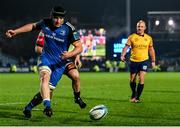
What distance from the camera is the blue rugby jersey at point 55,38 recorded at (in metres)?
9.23

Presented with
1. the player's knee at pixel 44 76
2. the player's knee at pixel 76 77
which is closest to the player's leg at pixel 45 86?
the player's knee at pixel 44 76

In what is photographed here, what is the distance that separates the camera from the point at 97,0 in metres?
48.8

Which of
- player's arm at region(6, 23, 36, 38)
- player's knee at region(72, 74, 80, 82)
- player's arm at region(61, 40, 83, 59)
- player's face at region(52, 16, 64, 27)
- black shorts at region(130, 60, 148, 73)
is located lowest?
black shorts at region(130, 60, 148, 73)

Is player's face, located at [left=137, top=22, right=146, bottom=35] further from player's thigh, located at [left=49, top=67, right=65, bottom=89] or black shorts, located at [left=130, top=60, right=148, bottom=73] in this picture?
player's thigh, located at [left=49, top=67, right=65, bottom=89]

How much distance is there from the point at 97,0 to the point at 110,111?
38338 millimetres

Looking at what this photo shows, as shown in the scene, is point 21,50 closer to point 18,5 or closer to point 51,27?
point 18,5

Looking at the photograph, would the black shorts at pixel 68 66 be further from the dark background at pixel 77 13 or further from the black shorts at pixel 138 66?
the dark background at pixel 77 13

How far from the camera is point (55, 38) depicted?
9.23 metres

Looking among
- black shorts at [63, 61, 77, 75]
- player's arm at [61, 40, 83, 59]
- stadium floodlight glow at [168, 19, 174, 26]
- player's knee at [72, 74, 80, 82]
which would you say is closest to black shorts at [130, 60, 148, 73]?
player's knee at [72, 74, 80, 82]

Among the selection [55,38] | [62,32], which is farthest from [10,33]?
[62,32]

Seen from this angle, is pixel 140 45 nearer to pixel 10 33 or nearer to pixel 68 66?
pixel 68 66

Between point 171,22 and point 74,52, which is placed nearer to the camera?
point 74,52

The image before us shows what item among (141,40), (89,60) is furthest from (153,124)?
(89,60)

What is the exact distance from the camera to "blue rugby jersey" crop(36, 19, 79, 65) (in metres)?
9.23
